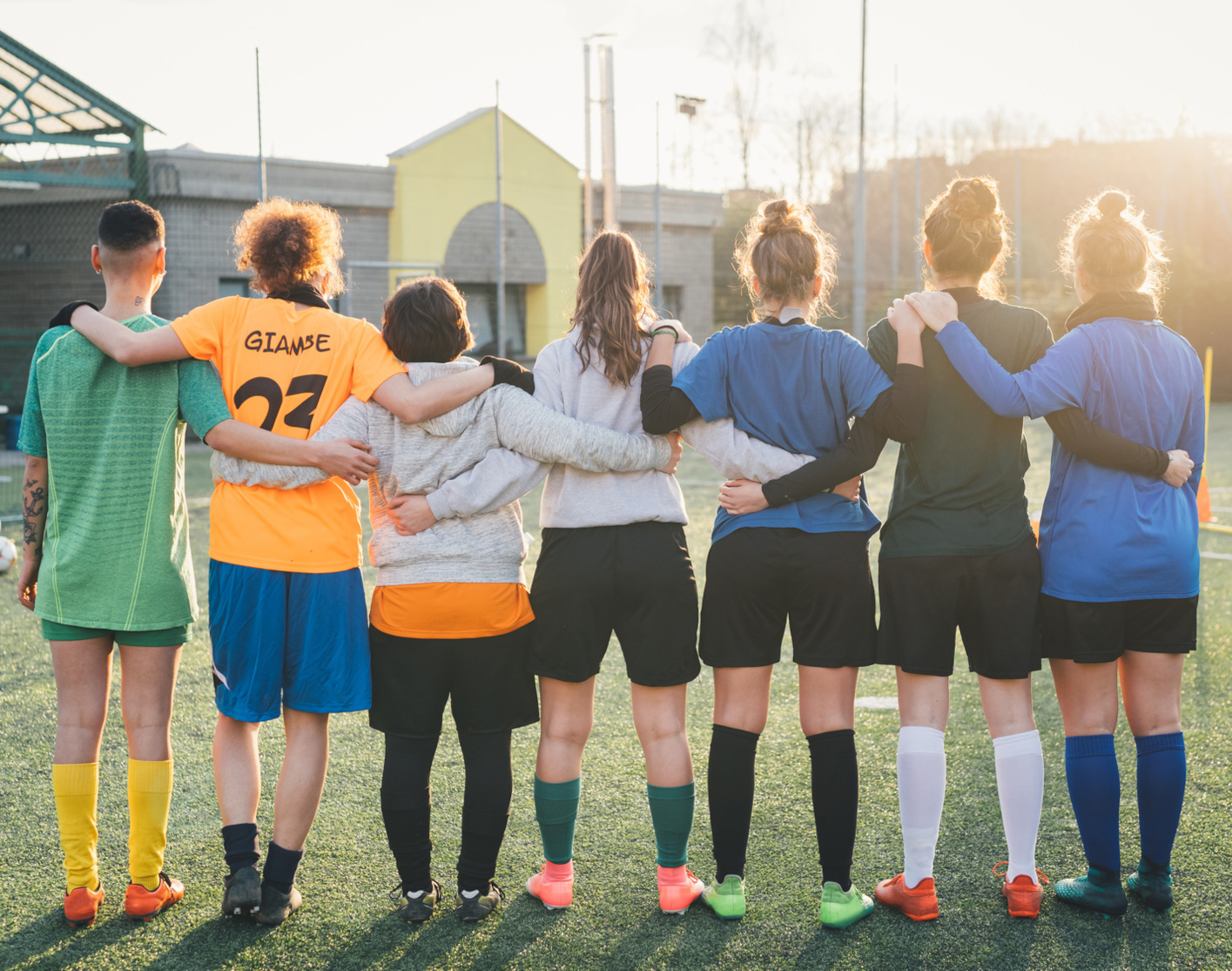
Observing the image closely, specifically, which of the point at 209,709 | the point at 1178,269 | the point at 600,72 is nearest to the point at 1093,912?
the point at 209,709

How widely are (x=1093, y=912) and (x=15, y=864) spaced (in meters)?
2.84

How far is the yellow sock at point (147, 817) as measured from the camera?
2.59 metres

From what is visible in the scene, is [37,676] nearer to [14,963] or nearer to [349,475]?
[14,963]

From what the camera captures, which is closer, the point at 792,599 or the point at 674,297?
the point at 792,599

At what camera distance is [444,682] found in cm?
259

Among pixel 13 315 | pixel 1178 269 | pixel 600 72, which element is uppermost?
pixel 600 72

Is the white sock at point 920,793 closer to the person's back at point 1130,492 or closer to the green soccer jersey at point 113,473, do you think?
the person's back at point 1130,492

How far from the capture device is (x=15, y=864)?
292 centimetres

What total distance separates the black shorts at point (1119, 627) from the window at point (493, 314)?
18.2 m

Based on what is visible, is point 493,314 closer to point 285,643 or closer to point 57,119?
point 57,119

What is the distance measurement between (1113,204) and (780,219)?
83cm

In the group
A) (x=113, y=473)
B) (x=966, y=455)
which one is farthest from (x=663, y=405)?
(x=113, y=473)

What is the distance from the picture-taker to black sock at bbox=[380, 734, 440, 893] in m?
2.56

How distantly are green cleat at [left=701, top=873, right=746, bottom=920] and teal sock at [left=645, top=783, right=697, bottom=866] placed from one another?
0.12 meters
